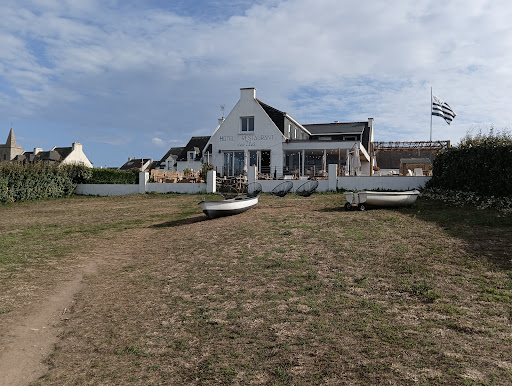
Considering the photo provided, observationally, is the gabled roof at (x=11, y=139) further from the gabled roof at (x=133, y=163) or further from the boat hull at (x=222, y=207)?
the boat hull at (x=222, y=207)

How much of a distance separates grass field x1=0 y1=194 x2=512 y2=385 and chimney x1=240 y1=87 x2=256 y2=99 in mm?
23928

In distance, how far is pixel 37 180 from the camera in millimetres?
30641

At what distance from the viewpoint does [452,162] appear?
2083 centimetres

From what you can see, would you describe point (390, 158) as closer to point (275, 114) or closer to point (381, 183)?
point (275, 114)

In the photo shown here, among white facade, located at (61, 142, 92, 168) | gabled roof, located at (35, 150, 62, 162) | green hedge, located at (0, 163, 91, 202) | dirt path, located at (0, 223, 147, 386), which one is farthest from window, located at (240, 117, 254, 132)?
gabled roof, located at (35, 150, 62, 162)

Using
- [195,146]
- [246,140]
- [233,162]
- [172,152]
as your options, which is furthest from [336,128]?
[172,152]

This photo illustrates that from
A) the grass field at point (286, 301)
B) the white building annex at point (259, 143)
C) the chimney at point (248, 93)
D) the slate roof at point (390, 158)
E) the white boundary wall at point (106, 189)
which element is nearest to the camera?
the grass field at point (286, 301)

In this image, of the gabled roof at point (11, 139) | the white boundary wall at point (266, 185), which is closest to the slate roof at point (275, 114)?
the white boundary wall at point (266, 185)

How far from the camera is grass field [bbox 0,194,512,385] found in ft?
18.2

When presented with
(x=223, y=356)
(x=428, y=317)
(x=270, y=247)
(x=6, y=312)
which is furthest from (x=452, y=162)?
(x=6, y=312)

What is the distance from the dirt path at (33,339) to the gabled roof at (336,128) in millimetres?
37420

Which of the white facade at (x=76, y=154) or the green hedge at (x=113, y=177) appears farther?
the white facade at (x=76, y=154)

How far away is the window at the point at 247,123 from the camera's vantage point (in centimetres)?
3728

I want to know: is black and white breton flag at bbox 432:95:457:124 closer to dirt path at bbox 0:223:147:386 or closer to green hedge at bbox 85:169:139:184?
green hedge at bbox 85:169:139:184
